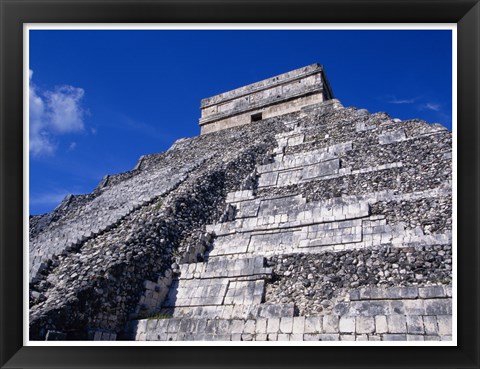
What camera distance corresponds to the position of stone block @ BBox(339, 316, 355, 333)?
21.0ft

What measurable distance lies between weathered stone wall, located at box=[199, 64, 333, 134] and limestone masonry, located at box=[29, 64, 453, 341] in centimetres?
554

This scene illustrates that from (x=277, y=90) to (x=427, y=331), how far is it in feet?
53.5

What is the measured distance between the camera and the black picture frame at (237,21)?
3680mm

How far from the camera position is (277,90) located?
822 inches

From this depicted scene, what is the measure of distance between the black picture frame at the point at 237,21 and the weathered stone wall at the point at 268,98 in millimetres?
15216

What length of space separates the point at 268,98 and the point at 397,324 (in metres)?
16.0

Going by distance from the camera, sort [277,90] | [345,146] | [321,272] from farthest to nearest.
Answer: [277,90], [345,146], [321,272]

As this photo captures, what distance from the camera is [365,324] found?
6.41 meters

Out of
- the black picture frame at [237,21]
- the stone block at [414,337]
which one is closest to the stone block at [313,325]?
the stone block at [414,337]

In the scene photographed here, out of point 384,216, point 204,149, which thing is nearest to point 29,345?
point 384,216

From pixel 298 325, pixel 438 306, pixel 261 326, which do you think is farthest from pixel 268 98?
pixel 438 306

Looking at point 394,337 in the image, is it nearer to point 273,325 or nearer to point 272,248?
point 273,325

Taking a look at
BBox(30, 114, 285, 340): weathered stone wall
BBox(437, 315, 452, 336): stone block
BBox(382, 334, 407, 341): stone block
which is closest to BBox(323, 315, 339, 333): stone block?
BBox(382, 334, 407, 341): stone block
